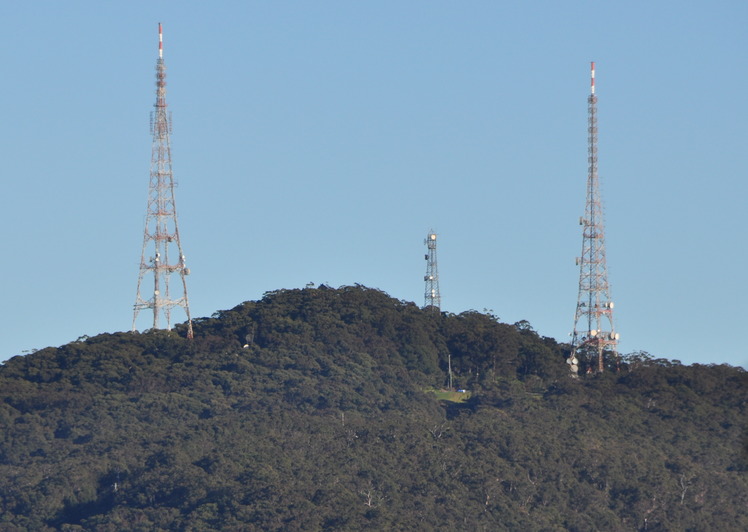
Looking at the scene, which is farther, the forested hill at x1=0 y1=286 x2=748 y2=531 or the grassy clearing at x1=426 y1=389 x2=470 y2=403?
the grassy clearing at x1=426 y1=389 x2=470 y2=403

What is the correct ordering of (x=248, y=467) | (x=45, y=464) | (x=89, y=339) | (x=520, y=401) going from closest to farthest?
1. (x=248, y=467)
2. (x=45, y=464)
3. (x=520, y=401)
4. (x=89, y=339)

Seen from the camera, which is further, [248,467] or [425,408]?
[425,408]

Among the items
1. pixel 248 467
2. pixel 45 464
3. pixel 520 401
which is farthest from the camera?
pixel 520 401

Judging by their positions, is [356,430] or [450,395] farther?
[450,395]

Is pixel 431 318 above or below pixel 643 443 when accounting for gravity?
above

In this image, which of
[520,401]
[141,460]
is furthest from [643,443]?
[141,460]

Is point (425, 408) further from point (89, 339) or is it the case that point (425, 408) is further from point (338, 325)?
point (89, 339)

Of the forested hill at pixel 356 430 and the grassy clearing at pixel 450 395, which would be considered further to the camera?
the grassy clearing at pixel 450 395

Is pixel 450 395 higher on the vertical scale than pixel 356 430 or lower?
higher
